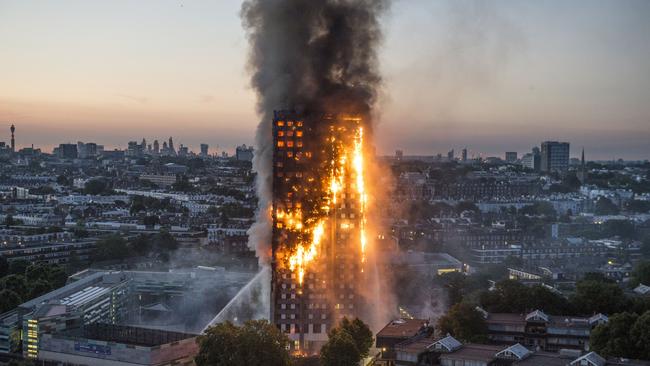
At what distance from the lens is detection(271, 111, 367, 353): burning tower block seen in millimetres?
26750

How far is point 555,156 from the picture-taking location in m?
108

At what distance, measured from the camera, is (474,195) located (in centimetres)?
7844

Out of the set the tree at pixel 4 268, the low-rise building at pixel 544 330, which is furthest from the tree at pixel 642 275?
the tree at pixel 4 268

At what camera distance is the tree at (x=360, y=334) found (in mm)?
23656

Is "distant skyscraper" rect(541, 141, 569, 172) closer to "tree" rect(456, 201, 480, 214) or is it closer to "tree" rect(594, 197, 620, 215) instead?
"tree" rect(594, 197, 620, 215)

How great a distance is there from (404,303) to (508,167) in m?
72.6

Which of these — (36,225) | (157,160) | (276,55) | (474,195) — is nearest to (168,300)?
(276,55)

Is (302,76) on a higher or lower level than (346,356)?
higher

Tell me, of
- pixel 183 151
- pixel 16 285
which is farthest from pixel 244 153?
pixel 16 285

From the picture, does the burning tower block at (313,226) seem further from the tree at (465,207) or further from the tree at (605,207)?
the tree at (605,207)

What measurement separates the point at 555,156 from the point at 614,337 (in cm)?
8751

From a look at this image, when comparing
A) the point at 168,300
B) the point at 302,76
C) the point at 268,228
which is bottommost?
the point at 168,300

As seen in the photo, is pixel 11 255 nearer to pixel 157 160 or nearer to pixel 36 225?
pixel 36 225

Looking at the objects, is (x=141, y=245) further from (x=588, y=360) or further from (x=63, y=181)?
(x=63, y=181)
